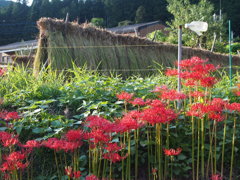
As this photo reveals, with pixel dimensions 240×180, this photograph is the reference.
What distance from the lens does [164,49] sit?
6.84 m

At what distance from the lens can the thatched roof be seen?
5.58m

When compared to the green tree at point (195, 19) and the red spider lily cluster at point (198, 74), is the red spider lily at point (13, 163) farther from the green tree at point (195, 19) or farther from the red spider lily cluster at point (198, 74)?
the green tree at point (195, 19)

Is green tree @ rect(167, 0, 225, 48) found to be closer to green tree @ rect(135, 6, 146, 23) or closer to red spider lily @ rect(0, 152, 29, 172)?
green tree @ rect(135, 6, 146, 23)

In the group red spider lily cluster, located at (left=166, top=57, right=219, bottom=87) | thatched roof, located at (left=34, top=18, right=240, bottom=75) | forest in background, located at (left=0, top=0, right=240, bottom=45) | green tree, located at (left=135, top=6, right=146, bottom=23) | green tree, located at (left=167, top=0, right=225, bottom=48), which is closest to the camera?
red spider lily cluster, located at (left=166, top=57, right=219, bottom=87)

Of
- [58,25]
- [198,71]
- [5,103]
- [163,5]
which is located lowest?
[5,103]

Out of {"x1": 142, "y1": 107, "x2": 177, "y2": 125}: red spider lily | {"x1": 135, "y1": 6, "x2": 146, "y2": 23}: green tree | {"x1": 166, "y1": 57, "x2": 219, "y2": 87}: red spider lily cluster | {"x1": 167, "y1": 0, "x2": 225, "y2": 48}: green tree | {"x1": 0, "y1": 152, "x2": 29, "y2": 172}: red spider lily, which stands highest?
{"x1": 135, "y1": 6, "x2": 146, "y2": 23}: green tree

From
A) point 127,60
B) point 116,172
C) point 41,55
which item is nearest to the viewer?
point 116,172

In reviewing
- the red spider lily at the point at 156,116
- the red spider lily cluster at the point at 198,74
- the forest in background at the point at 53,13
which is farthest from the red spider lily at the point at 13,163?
the forest in background at the point at 53,13

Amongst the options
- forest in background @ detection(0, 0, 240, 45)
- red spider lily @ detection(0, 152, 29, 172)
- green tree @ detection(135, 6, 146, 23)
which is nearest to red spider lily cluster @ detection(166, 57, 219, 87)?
red spider lily @ detection(0, 152, 29, 172)

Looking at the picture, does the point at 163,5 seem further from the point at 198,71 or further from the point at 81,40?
the point at 198,71

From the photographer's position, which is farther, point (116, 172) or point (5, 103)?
point (5, 103)

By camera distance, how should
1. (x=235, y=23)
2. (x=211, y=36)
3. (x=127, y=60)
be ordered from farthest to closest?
(x=235, y=23), (x=211, y=36), (x=127, y=60)

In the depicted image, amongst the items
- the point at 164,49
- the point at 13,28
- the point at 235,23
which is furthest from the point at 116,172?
the point at 13,28

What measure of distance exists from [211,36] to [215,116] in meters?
16.4
